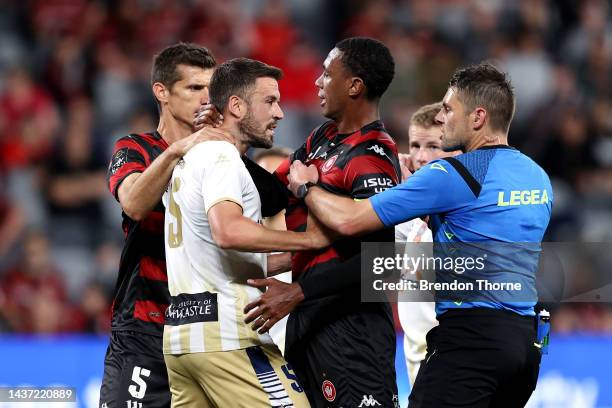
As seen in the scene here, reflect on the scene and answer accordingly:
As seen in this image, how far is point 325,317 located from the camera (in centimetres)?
534

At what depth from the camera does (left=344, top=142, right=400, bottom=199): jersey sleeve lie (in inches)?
203

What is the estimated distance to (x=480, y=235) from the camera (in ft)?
16.0

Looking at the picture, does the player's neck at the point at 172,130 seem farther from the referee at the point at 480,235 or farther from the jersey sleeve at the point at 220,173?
the referee at the point at 480,235

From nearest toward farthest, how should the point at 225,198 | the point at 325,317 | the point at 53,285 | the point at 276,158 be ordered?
the point at 225,198, the point at 325,317, the point at 276,158, the point at 53,285

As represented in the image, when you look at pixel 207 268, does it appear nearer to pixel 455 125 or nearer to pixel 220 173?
pixel 220 173

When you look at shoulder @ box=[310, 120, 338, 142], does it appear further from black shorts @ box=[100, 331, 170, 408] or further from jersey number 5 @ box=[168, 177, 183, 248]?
black shorts @ box=[100, 331, 170, 408]

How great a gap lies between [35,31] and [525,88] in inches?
236

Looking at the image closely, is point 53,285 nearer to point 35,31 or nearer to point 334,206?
point 35,31

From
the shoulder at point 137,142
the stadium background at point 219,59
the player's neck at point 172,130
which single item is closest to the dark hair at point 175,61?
the player's neck at point 172,130

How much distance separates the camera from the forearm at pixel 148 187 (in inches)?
205

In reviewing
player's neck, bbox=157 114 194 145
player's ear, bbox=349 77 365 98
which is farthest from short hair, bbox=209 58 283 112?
player's neck, bbox=157 114 194 145

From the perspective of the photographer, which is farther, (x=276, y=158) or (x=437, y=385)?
(x=276, y=158)

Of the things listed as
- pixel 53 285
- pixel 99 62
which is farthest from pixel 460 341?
pixel 99 62

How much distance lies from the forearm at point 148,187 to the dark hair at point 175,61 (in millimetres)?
866
